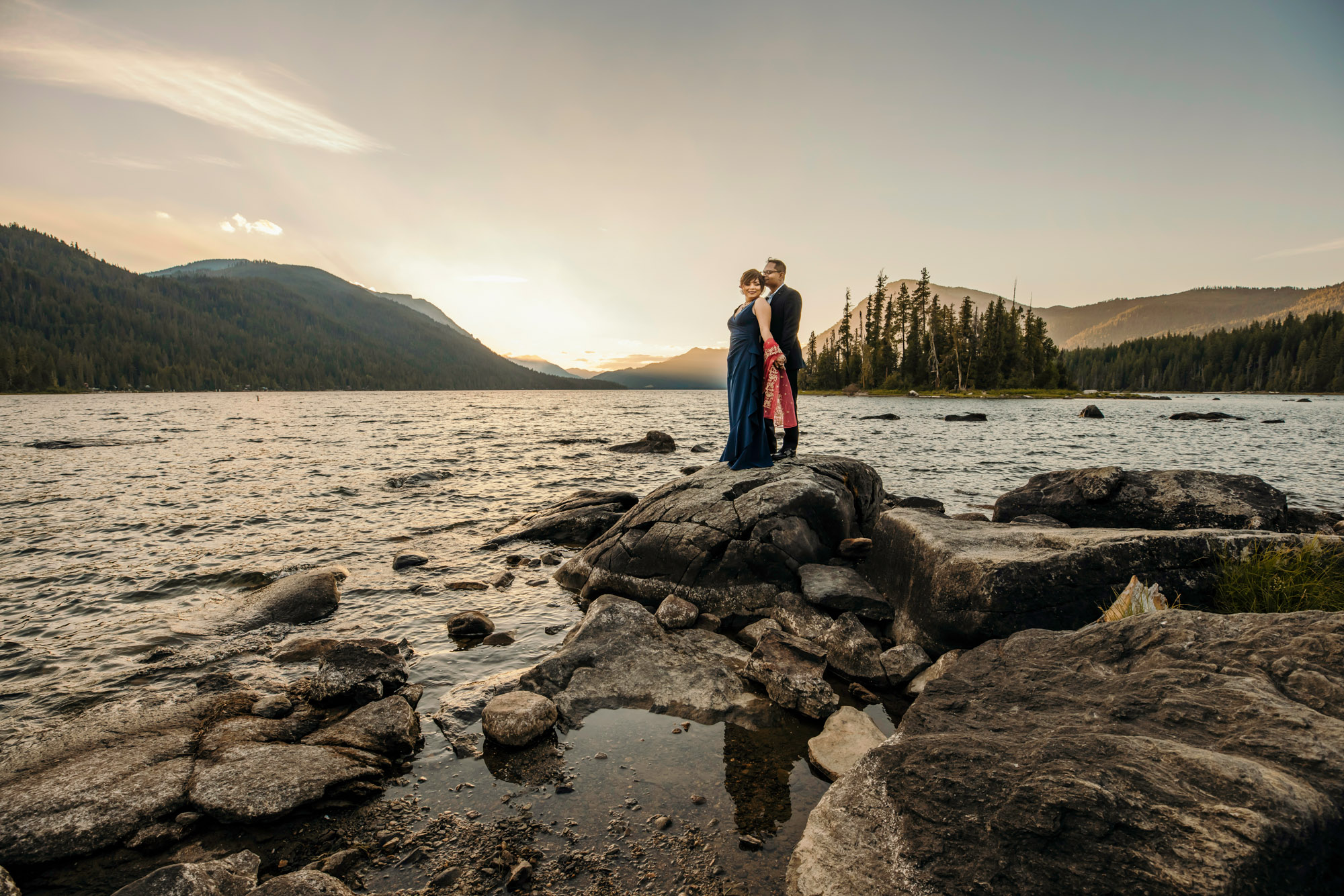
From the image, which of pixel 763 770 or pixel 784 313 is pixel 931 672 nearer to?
pixel 763 770

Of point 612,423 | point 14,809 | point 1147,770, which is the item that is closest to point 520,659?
point 14,809

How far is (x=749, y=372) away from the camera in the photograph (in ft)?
36.0

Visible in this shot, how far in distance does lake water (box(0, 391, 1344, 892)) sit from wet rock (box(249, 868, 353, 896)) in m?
1.18

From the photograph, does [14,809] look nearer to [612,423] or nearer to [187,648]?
[187,648]

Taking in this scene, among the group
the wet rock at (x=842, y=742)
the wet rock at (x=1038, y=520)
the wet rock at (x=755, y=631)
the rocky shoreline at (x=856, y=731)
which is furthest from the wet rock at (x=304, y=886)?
the wet rock at (x=1038, y=520)

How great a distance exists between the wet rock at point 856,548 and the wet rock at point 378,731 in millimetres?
6967

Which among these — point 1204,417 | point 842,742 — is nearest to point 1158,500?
point 842,742

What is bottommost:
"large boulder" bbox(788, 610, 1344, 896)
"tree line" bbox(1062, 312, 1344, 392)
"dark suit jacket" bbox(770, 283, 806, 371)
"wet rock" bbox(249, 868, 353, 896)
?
"wet rock" bbox(249, 868, 353, 896)

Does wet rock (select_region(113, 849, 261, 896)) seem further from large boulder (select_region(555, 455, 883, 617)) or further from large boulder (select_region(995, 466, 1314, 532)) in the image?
large boulder (select_region(995, 466, 1314, 532))

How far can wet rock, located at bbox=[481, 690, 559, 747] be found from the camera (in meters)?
5.28

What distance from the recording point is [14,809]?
4.08 m

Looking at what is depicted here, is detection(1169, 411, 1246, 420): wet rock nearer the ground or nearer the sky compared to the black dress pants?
nearer the ground

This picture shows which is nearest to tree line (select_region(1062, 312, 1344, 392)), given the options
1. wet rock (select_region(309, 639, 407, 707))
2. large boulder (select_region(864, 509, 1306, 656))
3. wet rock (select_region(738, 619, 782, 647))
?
large boulder (select_region(864, 509, 1306, 656))

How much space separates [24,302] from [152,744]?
28623cm
